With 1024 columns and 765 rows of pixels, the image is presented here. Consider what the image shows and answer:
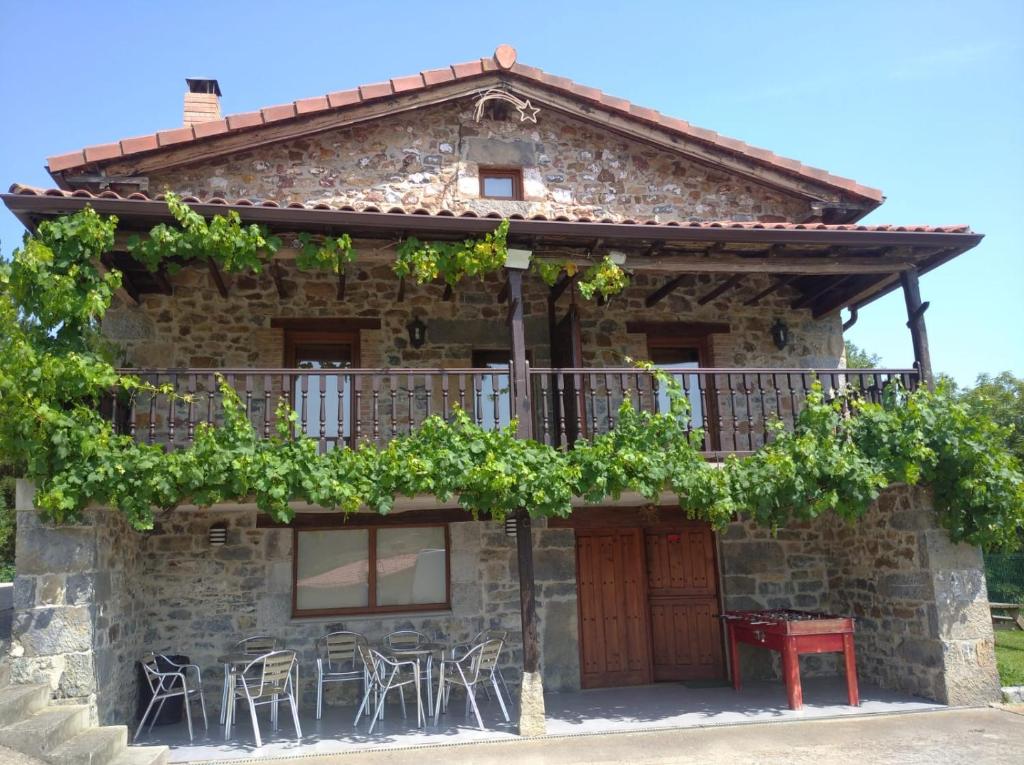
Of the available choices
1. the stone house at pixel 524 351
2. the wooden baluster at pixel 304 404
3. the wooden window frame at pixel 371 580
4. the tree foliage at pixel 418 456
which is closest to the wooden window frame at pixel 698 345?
the stone house at pixel 524 351

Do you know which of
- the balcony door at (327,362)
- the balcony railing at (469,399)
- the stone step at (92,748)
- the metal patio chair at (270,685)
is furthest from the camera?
the balcony door at (327,362)

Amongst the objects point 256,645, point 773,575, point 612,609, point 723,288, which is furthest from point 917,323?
point 256,645

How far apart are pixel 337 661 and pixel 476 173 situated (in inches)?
213

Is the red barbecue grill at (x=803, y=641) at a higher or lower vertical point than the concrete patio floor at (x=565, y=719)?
higher

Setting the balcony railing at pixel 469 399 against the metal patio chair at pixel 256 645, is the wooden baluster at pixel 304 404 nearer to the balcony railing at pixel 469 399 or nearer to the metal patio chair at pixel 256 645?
the balcony railing at pixel 469 399

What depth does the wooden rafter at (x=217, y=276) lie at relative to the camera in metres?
7.09

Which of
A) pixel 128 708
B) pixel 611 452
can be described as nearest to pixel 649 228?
pixel 611 452

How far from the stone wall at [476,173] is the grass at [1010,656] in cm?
545

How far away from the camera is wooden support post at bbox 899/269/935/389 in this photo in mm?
7492

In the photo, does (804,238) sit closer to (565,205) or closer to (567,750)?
(565,205)

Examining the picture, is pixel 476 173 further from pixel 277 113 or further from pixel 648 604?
pixel 648 604

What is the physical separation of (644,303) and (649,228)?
2236mm

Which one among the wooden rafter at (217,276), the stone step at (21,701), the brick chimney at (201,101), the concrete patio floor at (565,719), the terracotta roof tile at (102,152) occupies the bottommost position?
the concrete patio floor at (565,719)

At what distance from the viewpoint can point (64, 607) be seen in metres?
5.80
